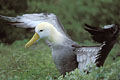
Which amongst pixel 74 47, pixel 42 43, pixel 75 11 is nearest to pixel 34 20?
pixel 74 47

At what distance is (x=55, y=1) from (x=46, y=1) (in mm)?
1099

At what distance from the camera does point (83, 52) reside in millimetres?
4070

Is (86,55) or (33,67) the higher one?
(86,55)

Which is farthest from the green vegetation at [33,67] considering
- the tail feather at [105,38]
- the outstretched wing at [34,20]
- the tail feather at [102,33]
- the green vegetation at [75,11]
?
the green vegetation at [75,11]

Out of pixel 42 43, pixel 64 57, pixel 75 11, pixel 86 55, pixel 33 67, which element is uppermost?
pixel 86 55

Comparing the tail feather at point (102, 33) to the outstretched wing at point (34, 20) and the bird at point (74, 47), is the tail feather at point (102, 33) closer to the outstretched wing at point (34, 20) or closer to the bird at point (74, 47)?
the bird at point (74, 47)

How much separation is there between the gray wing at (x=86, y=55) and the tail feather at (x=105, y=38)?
0.18 feet

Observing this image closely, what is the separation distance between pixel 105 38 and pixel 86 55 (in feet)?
1.18

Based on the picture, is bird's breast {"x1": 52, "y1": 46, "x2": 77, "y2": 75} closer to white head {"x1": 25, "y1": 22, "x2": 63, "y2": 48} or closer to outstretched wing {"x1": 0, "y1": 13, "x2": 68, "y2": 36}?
white head {"x1": 25, "y1": 22, "x2": 63, "y2": 48}

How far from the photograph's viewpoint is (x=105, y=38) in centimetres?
385

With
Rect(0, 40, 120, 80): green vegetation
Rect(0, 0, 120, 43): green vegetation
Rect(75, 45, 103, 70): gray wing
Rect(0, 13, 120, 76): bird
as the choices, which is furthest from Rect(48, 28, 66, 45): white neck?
Rect(0, 0, 120, 43): green vegetation

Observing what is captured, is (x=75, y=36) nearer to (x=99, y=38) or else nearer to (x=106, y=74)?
(x=99, y=38)

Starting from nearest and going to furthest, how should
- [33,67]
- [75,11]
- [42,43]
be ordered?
[33,67] < [42,43] < [75,11]

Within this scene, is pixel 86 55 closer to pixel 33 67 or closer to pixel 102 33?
pixel 102 33
